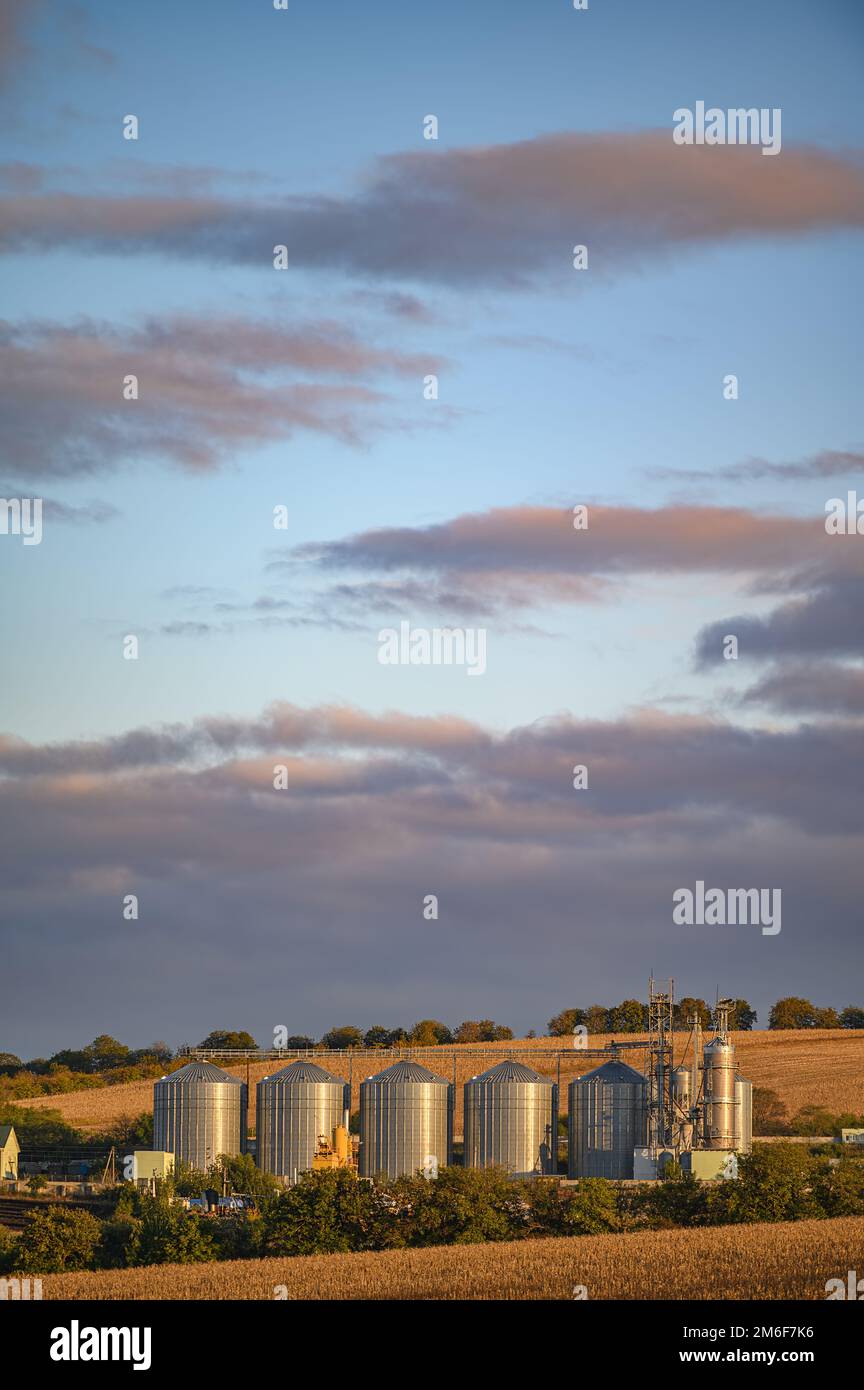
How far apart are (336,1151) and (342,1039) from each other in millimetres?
96916

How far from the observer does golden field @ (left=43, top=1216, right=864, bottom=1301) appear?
52.9 m

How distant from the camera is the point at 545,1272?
56.8m

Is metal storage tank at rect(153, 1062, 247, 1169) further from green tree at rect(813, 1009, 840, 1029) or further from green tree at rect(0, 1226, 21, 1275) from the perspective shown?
green tree at rect(813, 1009, 840, 1029)

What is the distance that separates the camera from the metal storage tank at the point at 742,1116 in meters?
89.8

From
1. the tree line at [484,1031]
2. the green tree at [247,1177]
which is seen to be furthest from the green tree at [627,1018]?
the green tree at [247,1177]

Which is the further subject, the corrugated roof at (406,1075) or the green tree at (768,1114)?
the green tree at (768,1114)

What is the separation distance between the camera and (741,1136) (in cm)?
9044

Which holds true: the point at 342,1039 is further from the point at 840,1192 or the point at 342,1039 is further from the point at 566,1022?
the point at 840,1192

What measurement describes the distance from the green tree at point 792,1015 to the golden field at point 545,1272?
122 metres

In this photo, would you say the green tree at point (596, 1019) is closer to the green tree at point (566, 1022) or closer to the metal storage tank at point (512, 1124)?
the green tree at point (566, 1022)

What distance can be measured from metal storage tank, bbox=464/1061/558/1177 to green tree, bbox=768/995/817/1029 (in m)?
97.4

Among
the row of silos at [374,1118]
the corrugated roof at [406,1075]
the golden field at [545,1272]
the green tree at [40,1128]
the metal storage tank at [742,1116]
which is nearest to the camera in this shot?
the golden field at [545,1272]

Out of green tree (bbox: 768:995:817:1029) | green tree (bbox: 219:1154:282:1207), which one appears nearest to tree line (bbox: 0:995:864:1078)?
green tree (bbox: 768:995:817:1029)
